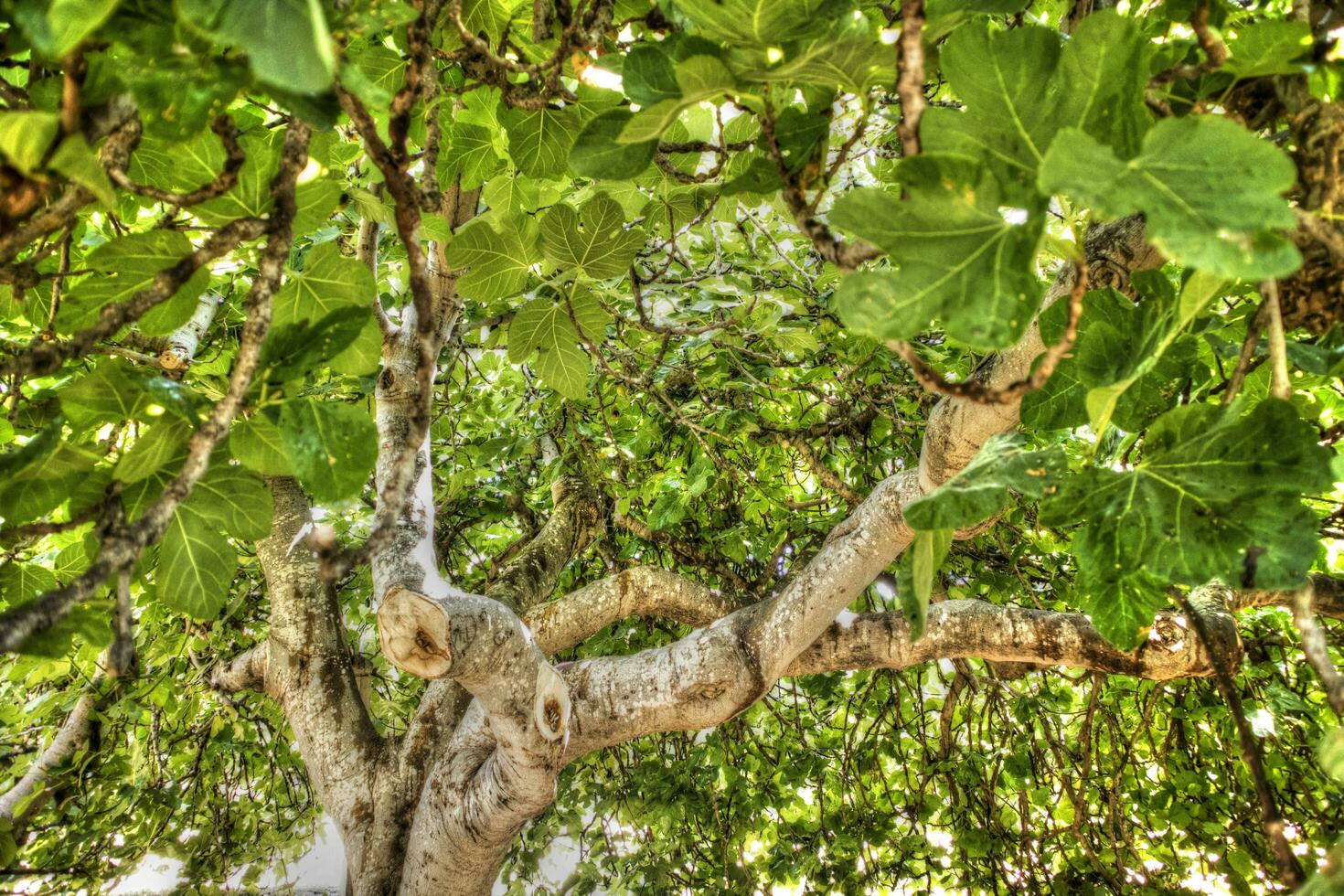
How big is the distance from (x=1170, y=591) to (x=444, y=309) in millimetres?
1888

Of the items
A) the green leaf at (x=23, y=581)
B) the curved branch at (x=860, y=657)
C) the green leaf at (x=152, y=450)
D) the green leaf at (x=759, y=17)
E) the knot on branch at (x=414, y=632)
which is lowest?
the curved branch at (x=860, y=657)

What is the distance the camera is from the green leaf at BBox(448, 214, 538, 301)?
1.30 m

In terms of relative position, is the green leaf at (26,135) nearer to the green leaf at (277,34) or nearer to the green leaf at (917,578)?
the green leaf at (277,34)

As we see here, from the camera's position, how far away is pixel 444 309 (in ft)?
6.95

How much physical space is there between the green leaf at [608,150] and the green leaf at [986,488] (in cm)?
45

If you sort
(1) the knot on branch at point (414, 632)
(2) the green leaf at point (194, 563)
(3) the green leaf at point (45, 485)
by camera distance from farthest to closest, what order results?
(1) the knot on branch at point (414, 632), (2) the green leaf at point (194, 563), (3) the green leaf at point (45, 485)

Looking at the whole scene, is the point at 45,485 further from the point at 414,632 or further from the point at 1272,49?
the point at 1272,49

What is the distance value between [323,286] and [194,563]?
38 centimetres

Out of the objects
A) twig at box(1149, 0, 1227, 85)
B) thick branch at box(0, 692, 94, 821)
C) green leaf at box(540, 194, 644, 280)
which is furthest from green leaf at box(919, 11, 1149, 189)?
thick branch at box(0, 692, 94, 821)

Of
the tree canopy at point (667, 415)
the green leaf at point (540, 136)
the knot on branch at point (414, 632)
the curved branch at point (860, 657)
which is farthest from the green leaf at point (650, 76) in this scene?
the curved branch at point (860, 657)

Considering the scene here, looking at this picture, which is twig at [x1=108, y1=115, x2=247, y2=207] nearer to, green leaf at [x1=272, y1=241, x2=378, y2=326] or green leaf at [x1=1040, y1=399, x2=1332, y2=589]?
green leaf at [x1=272, y1=241, x2=378, y2=326]

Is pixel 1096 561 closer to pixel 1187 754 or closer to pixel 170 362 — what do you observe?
pixel 170 362

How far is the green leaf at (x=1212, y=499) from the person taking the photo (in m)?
0.60

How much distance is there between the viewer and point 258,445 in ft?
2.63
